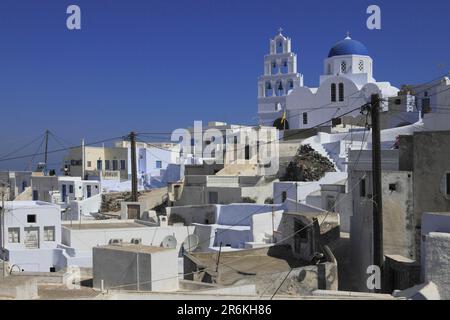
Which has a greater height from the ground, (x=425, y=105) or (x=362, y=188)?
(x=425, y=105)

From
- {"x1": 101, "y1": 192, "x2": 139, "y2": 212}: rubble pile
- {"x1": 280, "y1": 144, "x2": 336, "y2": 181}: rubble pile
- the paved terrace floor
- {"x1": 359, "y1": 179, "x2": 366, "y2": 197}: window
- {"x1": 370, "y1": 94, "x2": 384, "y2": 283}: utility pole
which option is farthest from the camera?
{"x1": 101, "y1": 192, "x2": 139, "y2": 212}: rubble pile

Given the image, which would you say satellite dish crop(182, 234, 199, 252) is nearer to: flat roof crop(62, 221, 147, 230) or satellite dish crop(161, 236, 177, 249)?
satellite dish crop(161, 236, 177, 249)

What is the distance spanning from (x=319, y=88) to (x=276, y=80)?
28.1 ft

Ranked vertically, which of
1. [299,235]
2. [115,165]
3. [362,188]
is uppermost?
[115,165]

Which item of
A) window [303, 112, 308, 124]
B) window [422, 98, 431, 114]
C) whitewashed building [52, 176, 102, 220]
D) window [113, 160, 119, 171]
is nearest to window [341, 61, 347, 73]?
window [303, 112, 308, 124]

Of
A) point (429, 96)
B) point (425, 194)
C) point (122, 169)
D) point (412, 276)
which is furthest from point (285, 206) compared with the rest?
point (122, 169)

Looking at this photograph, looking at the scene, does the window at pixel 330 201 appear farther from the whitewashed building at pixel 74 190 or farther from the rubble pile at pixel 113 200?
the whitewashed building at pixel 74 190

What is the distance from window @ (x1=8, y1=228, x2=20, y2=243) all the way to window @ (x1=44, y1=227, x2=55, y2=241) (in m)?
1.06

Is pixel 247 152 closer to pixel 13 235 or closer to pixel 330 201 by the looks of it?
pixel 330 201

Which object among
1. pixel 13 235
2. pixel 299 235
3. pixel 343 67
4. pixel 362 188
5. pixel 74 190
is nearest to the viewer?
pixel 362 188

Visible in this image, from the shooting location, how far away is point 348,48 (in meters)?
46.8

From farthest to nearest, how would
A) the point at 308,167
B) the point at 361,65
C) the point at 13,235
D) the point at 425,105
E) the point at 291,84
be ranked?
the point at 291,84 < the point at 361,65 < the point at 425,105 < the point at 308,167 < the point at 13,235

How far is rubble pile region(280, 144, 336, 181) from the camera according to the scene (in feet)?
93.0

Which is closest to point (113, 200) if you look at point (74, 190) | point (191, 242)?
point (74, 190)
